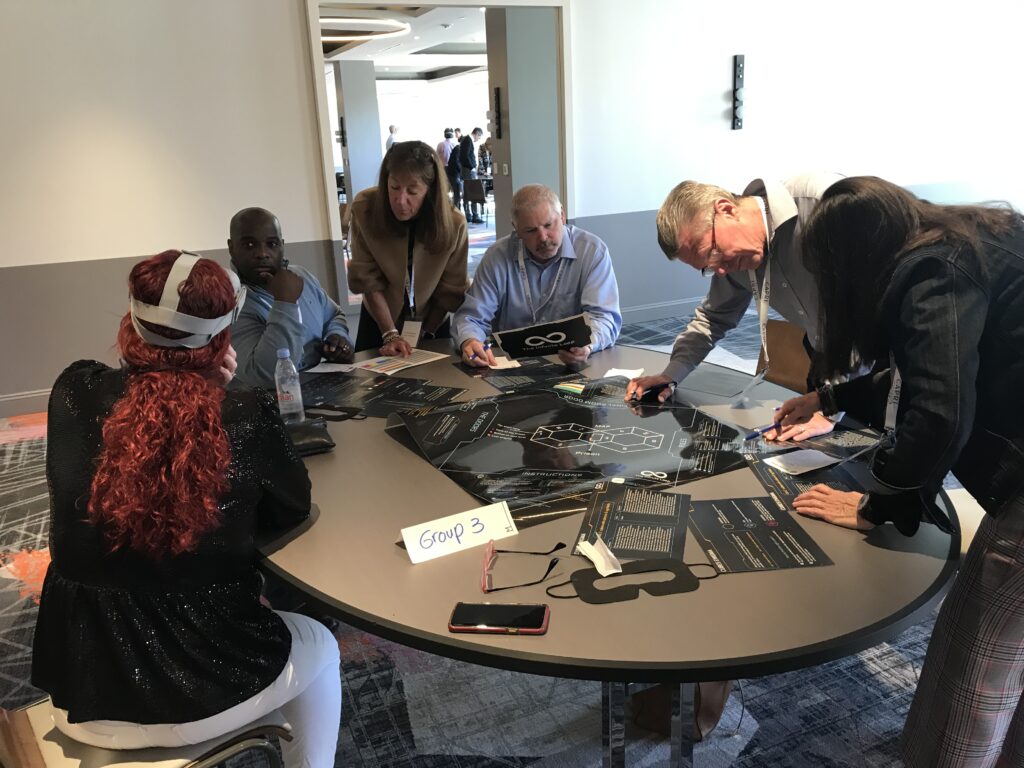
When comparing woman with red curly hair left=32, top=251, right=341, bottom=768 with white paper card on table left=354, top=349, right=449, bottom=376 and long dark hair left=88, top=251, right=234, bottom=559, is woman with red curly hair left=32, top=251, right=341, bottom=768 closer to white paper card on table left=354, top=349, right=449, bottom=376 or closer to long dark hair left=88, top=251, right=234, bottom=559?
long dark hair left=88, top=251, right=234, bottom=559

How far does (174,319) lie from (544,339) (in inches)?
53.9

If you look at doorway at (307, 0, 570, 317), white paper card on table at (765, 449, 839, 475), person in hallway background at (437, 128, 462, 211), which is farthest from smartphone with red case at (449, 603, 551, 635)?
person in hallway background at (437, 128, 462, 211)

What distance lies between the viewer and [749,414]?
1.87 m

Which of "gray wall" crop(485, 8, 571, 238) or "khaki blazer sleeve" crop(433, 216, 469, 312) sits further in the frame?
"gray wall" crop(485, 8, 571, 238)

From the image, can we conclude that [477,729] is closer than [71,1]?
Yes

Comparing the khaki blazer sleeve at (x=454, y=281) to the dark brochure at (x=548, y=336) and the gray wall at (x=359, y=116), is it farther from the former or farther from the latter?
the gray wall at (x=359, y=116)

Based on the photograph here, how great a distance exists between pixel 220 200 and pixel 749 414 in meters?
3.65

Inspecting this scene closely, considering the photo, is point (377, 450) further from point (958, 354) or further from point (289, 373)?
point (958, 354)

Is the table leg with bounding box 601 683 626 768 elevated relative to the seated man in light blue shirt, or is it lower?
lower

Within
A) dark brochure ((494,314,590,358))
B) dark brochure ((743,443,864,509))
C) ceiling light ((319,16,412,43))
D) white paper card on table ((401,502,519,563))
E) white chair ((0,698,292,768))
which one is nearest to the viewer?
white chair ((0,698,292,768))

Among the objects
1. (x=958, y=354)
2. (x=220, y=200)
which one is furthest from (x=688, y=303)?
(x=958, y=354)

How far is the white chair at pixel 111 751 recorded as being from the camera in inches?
46.1

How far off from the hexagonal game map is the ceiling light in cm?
746

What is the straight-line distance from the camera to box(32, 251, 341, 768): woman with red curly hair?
1.16 metres
